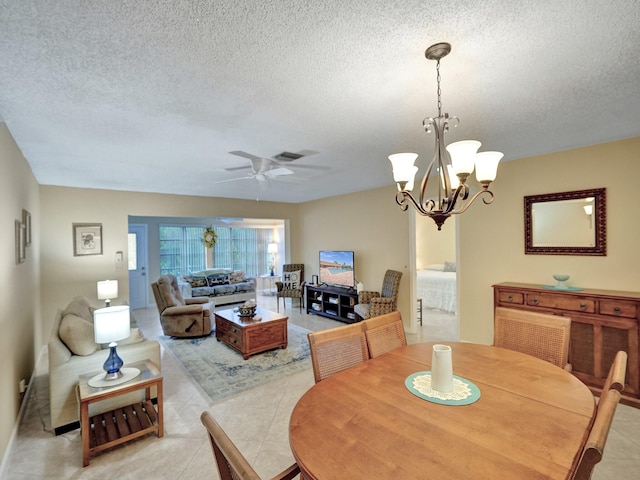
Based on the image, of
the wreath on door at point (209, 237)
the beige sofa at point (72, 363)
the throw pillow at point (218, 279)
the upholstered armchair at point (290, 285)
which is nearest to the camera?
the beige sofa at point (72, 363)

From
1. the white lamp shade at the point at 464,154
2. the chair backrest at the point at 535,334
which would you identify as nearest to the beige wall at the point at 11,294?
the white lamp shade at the point at 464,154

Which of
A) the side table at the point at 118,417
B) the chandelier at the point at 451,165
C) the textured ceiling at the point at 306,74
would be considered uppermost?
the textured ceiling at the point at 306,74

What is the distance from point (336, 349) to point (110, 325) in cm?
172

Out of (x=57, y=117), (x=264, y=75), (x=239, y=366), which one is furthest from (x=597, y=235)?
(x=57, y=117)

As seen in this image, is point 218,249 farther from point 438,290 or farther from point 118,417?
point 118,417

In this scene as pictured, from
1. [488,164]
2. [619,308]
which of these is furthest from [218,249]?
[619,308]

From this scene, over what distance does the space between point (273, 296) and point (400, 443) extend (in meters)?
7.74

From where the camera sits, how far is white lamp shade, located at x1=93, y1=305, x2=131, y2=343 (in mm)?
2244

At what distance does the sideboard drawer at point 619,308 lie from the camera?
2.64 m

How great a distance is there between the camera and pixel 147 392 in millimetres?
2736

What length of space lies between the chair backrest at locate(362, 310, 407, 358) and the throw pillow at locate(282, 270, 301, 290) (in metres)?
4.46

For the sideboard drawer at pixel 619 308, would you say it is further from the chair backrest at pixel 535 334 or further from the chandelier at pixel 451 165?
the chandelier at pixel 451 165

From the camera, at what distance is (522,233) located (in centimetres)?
357

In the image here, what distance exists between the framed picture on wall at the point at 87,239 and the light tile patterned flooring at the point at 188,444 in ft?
7.17
